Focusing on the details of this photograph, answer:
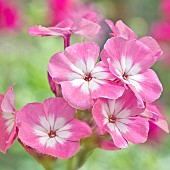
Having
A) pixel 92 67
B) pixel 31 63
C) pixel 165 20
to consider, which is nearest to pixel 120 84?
pixel 92 67

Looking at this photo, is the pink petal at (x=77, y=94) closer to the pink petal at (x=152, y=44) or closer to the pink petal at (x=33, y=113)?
the pink petal at (x=33, y=113)

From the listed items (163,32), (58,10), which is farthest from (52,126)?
(163,32)

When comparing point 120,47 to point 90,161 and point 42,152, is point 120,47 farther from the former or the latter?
point 90,161

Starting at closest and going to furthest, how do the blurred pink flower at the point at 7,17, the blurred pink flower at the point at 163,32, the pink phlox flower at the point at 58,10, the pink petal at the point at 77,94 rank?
the pink petal at the point at 77,94 → the blurred pink flower at the point at 7,17 → the pink phlox flower at the point at 58,10 → the blurred pink flower at the point at 163,32

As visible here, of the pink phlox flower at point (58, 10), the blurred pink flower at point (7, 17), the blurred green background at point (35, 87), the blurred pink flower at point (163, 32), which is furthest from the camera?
the blurred pink flower at point (163, 32)

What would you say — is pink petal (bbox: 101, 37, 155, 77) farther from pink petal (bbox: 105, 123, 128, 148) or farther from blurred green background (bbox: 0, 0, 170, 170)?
blurred green background (bbox: 0, 0, 170, 170)

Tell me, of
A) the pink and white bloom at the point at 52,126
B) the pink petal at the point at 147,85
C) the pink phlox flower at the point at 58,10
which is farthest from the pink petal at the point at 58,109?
the pink phlox flower at the point at 58,10
